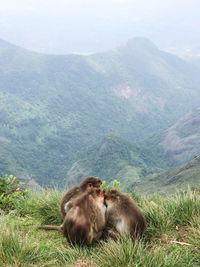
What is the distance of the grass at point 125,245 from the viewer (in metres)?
5.58

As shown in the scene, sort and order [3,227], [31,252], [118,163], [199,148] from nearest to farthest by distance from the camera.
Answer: [31,252]
[3,227]
[118,163]
[199,148]

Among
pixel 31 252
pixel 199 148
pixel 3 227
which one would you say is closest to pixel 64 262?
pixel 31 252

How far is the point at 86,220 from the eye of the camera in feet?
21.4

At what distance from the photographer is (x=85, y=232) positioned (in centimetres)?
652

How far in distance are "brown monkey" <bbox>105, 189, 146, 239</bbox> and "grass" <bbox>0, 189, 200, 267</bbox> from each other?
19 centimetres

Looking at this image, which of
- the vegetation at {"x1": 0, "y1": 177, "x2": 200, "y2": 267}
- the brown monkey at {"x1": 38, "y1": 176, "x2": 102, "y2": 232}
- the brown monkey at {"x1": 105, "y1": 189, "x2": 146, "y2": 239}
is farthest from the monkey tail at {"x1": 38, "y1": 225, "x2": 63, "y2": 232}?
the brown monkey at {"x1": 105, "y1": 189, "x2": 146, "y2": 239}

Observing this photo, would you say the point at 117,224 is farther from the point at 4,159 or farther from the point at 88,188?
the point at 4,159

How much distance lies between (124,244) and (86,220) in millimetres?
889

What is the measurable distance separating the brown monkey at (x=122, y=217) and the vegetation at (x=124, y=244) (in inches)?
6.9

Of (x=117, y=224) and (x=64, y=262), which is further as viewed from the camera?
(x=117, y=224)

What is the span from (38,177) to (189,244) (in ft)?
505

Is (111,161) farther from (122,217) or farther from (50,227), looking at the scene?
(122,217)

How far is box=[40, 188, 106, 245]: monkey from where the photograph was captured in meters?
6.53

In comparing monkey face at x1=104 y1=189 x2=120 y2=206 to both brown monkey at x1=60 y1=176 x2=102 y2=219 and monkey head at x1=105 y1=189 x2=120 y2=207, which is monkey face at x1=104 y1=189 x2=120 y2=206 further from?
brown monkey at x1=60 y1=176 x2=102 y2=219
